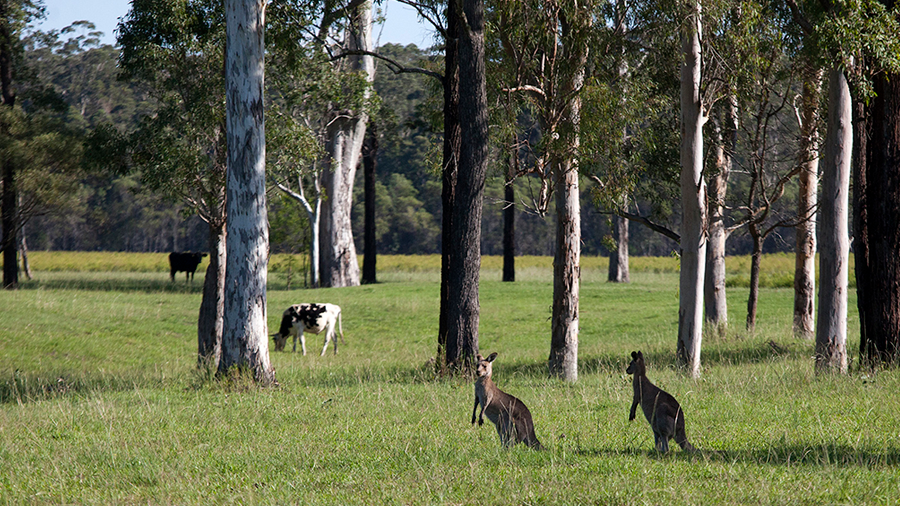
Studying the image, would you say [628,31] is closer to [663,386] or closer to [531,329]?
[663,386]

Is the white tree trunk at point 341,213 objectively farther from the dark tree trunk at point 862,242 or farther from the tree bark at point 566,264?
the dark tree trunk at point 862,242

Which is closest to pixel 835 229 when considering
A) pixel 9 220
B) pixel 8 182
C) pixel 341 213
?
pixel 341 213

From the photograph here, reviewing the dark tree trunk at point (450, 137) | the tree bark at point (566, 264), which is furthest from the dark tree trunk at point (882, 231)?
the dark tree trunk at point (450, 137)

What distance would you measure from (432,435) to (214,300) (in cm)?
1155

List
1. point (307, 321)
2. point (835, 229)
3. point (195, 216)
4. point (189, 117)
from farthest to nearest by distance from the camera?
point (195, 216), point (307, 321), point (189, 117), point (835, 229)

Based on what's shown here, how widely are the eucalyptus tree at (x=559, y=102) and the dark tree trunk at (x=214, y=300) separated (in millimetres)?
7762

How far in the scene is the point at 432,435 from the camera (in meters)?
8.02

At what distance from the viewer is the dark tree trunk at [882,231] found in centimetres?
1245

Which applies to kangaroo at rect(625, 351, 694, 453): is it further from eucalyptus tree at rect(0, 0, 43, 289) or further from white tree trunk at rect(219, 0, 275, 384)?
eucalyptus tree at rect(0, 0, 43, 289)

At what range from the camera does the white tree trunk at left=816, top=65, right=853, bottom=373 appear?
517 inches

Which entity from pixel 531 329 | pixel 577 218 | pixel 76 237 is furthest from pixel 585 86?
pixel 76 237

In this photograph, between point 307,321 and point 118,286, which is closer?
point 307,321

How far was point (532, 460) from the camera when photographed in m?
6.58

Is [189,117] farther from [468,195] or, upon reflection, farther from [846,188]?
[846,188]
